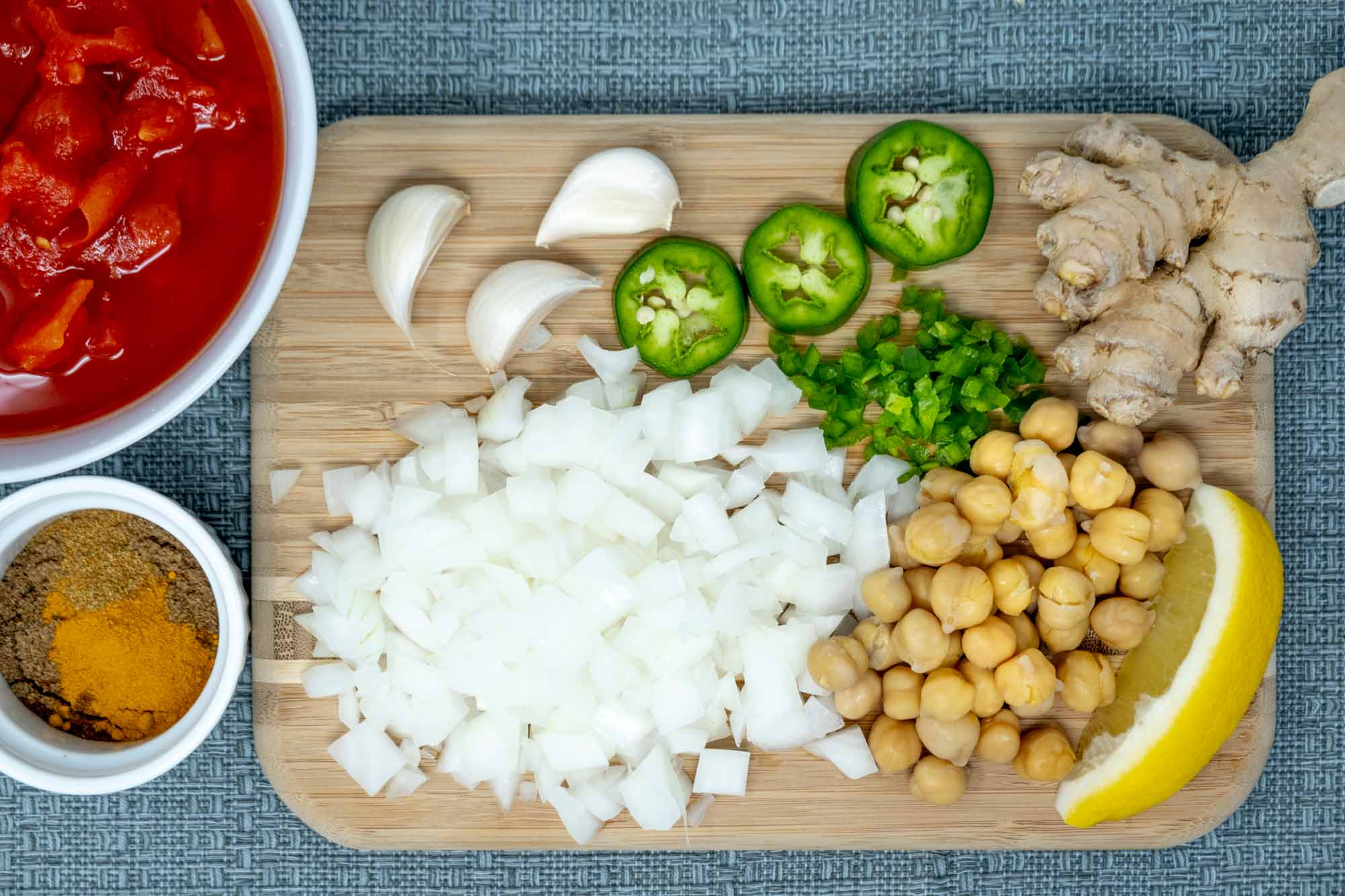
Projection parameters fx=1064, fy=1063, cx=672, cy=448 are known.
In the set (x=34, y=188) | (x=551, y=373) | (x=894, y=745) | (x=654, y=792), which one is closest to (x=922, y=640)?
(x=894, y=745)

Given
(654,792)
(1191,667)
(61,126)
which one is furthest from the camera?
(654,792)

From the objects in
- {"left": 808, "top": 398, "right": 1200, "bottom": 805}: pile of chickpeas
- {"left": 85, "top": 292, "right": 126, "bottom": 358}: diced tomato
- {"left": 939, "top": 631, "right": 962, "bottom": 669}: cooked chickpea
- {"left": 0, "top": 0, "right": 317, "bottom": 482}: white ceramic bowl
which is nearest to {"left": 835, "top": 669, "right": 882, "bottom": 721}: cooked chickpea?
{"left": 808, "top": 398, "right": 1200, "bottom": 805}: pile of chickpeas

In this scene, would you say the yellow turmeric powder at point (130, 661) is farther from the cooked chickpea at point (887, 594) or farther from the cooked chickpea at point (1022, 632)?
the cooked chickpea at point (1022, 632)

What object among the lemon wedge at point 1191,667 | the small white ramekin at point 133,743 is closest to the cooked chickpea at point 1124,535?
the lemon wedge at point 1191,667

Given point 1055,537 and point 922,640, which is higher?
point 1055,537

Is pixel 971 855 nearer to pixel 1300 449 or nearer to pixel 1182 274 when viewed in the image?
pixel 1300 449

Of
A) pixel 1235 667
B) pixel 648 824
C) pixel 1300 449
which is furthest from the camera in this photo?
pixel 1300 449

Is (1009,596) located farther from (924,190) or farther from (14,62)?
(14,62)

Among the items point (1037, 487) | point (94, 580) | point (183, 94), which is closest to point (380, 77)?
point (183, 94)
